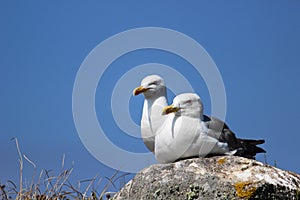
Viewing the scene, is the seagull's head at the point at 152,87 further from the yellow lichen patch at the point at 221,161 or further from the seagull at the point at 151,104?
the yellow lichen patch at the point at 221,161

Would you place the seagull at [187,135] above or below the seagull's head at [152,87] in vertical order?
below

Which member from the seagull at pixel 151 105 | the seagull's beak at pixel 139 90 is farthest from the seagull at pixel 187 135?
the seagull's beak at pixel 139 90

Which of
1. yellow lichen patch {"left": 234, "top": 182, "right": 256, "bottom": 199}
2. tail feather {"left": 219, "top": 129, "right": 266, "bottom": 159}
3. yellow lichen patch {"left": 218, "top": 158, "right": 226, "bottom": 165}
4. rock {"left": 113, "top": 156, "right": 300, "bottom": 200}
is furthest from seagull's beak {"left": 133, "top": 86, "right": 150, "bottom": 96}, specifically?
yellow lichen patch {"left": 234, "top": 182, "right": 256, "bottom": 199}

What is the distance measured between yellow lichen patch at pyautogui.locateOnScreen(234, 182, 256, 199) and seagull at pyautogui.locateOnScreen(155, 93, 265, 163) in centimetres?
89

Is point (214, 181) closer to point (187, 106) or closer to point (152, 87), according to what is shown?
point (187, 106)

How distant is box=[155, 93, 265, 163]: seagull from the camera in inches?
272

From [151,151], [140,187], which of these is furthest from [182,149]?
[151,151]

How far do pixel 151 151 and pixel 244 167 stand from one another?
2416 millimetres

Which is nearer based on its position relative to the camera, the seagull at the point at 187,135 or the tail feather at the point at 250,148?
the seagull at the point at 187,135

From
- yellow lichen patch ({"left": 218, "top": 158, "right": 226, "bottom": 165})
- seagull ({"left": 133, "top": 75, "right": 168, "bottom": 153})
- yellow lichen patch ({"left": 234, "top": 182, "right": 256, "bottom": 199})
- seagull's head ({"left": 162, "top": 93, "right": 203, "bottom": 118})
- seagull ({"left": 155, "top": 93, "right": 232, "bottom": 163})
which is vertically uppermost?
seagull ({"left": 133, "top": 75, "right": 168, "bottom": 153})

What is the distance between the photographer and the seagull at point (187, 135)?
22.7 feet

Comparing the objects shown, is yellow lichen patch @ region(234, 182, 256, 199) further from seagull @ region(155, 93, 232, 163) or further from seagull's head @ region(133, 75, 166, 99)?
seagull's head @ region(133, 75, 166, 99)

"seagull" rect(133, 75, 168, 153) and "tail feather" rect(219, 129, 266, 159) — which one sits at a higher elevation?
"seagull" rect(133, 75, 168, 153)

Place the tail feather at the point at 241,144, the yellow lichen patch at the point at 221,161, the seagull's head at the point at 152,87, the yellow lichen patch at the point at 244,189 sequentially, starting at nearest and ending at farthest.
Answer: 1. the yellow lichen patch at the point at 244,189
2. the yellow lichen patch at the point at 221,161
3. the tail feather at the point at 241,144
4. the seagull's head at the point at 152,87
